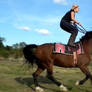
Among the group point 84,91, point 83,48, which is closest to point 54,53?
point 83,48

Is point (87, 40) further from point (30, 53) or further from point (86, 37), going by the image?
point (30, 53)

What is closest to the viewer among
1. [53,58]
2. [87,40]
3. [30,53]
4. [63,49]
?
[53,58]

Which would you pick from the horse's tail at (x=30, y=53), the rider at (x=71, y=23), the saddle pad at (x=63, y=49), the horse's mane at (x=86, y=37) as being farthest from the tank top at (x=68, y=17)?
the horse's tail at (x=30, y=53)

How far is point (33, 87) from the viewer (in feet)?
35.8

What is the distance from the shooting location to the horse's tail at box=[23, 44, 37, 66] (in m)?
10.9

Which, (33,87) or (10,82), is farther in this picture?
(10,82)

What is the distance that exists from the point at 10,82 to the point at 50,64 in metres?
2.16

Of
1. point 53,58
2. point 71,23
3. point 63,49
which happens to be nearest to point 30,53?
point 53,58

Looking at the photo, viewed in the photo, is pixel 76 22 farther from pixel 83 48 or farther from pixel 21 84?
pixel 21 84

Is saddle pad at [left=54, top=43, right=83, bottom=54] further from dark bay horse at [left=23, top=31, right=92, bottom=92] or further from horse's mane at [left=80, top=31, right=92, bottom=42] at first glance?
horse's mane at [left=80, top=31, right=92, bottom=42]

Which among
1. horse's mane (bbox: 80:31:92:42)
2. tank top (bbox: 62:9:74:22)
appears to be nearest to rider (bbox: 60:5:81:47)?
tank top (bbox: 62:9:74:22)

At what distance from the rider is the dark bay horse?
1.73 feet

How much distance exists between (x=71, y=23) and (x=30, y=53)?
82.7 inches

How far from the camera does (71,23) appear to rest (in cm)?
1090
